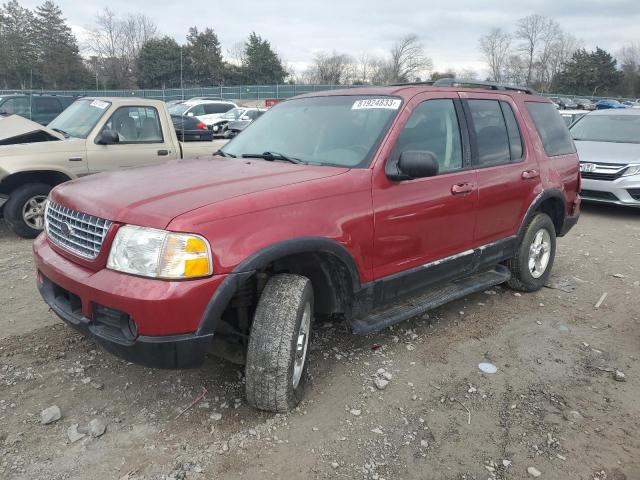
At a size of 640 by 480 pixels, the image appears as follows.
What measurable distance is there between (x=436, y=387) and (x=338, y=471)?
1040 millimetres

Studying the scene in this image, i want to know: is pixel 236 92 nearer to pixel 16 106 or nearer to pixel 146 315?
pixel 16 106

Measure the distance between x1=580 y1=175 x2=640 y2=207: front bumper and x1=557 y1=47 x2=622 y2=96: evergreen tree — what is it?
68.7 meters

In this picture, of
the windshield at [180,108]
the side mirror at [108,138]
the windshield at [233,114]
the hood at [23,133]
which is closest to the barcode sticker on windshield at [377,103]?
the side mirror at [108,138]

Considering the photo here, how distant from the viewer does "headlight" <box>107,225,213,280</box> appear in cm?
237

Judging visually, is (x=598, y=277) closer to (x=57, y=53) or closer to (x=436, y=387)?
(x=436, y=387)

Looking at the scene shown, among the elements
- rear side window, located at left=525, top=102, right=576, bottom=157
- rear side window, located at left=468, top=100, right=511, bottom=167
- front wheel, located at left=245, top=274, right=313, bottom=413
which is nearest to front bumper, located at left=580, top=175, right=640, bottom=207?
rear side window, located at left=525, top=102, right=576, bottom=157

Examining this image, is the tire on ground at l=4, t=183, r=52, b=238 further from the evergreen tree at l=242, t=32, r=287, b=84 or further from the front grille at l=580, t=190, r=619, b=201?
the evergreen tree at l=242, t=32, r=287, b=84

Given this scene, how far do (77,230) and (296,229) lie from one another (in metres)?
1.20

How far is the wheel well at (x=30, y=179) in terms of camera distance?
6078 mm

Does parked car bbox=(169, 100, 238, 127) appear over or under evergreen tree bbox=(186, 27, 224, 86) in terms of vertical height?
under

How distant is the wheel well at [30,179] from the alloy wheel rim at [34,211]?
0.75 ft

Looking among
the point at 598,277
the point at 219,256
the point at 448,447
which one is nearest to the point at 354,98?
the point at 219,256

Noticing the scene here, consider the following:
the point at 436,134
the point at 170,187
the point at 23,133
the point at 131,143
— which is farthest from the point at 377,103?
the point at 23,133

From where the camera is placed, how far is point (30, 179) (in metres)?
6.26
